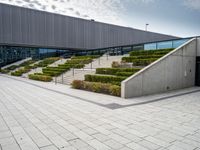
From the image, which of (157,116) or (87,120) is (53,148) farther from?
(157,116)

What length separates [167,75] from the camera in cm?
1143

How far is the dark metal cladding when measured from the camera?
28453 millimetres

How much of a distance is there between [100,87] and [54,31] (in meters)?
25.2

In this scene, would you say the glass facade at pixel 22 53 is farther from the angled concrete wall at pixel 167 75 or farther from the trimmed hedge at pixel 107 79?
the angled concrete wall at pixel 167 75

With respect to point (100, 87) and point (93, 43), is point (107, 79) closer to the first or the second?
point (100, 87)

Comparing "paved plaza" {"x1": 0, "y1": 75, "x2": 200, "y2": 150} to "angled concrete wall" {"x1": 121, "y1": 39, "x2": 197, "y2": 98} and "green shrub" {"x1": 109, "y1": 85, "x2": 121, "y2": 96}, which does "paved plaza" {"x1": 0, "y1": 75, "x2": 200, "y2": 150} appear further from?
"angled concrete wall" {"x1": 121, "y1": 39, "x2": 197, "y2": 98}

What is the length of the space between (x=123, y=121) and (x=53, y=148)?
2544 millimetres

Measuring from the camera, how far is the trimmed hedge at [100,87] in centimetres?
952

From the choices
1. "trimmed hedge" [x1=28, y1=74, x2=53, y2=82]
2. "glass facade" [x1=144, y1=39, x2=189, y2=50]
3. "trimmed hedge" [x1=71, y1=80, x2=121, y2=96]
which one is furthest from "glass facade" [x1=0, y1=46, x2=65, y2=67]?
"trimmed hedge" [x1=71, y1=80, x2=121, y2=96]

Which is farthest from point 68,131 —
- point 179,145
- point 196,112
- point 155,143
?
point 196,112

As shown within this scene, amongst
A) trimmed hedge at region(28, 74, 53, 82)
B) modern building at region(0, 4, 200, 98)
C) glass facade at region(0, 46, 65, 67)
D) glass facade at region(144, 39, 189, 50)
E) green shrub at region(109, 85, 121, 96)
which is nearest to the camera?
green shrub at region(109, 85, 121, 96)

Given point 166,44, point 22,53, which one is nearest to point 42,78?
point 166,44

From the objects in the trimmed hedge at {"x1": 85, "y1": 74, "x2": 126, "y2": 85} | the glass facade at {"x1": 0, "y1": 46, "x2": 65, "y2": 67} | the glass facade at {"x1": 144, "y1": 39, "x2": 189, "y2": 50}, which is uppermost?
the glass facade at {"x1": 0, "y1": 46, "x2": 65, "y2": 67}

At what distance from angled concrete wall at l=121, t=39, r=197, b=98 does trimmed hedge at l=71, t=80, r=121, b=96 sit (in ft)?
1.71
